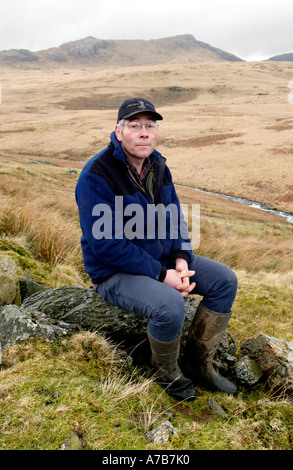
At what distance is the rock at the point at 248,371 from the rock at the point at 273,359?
0.18 feet

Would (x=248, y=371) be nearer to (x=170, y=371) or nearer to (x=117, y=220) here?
(x=170, y=371)

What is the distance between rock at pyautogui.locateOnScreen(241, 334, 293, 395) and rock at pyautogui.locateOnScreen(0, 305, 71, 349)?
6.58 feet

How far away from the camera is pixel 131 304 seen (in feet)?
9.91

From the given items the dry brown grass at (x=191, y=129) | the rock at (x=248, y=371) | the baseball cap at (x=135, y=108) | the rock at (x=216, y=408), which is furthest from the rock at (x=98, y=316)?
the dry brown grass at (x=191, y=129)

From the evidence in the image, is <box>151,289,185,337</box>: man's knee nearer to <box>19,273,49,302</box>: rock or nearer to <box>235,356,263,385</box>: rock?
<box>235,356,263,385</box>: rock

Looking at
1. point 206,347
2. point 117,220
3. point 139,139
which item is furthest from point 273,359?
point 139,139

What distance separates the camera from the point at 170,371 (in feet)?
10.2

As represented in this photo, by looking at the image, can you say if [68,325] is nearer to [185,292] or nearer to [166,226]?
[185,292]

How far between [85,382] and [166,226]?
A: 182 centimetres

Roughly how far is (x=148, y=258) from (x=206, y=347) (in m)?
1.15

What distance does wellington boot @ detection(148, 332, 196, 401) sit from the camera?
2.98 meters

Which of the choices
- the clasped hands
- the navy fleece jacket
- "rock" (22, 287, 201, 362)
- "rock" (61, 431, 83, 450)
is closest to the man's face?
the navy fleece jacket

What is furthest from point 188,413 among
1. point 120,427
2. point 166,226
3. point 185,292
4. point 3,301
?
point 3,301

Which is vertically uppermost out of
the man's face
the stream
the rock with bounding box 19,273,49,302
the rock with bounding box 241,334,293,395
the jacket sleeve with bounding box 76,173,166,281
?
the man's face
